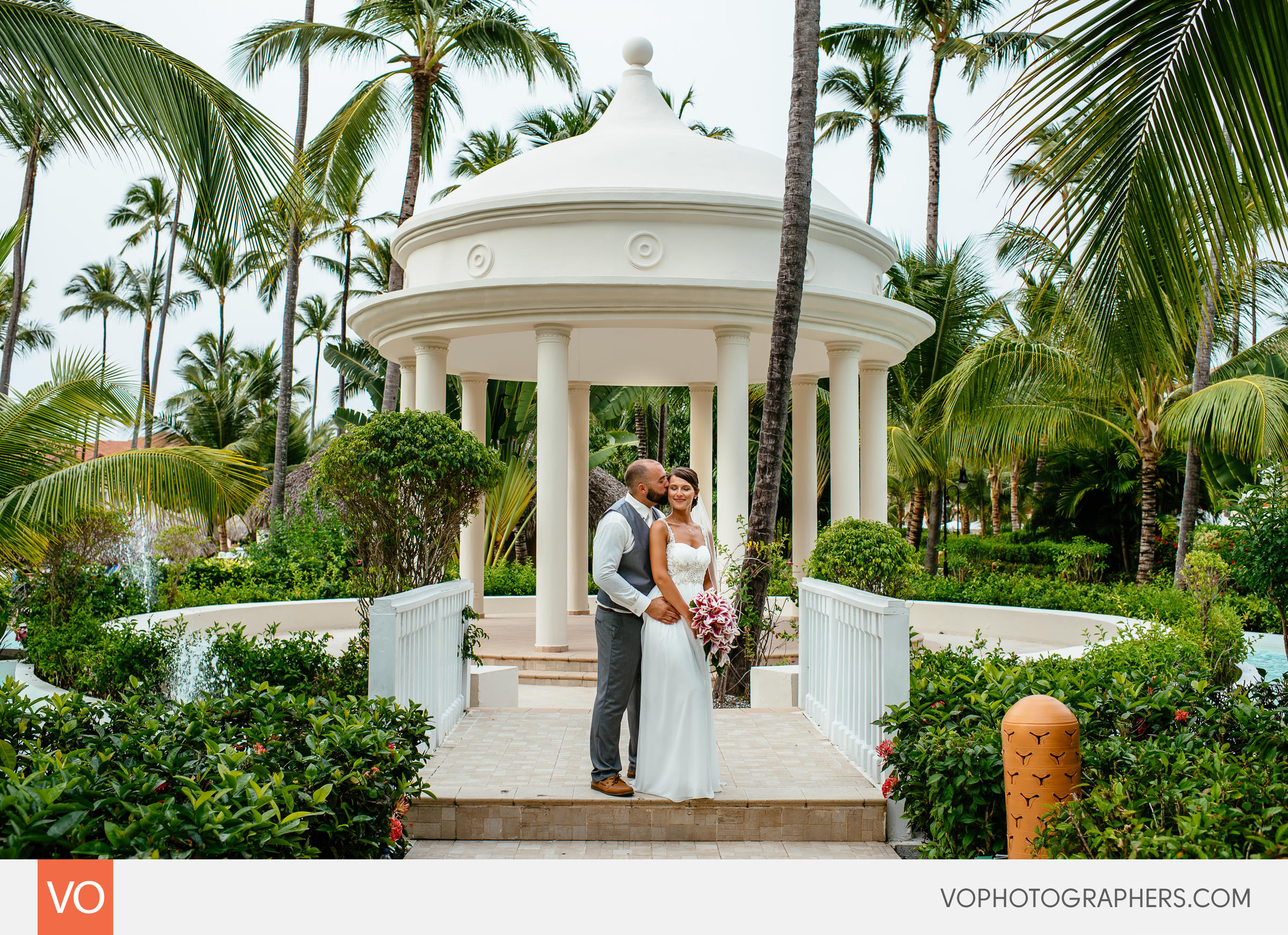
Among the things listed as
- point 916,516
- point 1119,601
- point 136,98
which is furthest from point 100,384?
point 916,516

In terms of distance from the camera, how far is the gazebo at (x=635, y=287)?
11289 millimetres

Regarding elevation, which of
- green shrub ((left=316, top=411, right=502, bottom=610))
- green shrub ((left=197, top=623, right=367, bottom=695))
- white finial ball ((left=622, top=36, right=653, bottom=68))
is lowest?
green shrub ((left=197, top=623, right=367, bottom=695))

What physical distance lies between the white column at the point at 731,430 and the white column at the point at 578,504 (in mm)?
4875

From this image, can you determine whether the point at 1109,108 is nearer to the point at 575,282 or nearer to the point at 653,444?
the point at 575,282

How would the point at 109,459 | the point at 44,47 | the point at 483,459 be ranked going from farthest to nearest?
1. the point at 483,459
2. the point at 109,459
3. the point at 44,47

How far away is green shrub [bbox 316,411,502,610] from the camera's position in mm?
8141

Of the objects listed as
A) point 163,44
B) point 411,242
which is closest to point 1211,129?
point 163,44

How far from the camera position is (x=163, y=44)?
4.79 meters

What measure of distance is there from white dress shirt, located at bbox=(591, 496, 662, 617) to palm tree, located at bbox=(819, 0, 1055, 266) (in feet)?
72.6

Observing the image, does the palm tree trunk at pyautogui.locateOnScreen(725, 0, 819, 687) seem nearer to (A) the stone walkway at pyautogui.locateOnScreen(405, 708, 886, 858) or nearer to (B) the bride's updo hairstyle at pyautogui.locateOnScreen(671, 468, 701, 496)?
(B) the bride's updo hairstyle at pyautogui.locateOnScreen(671, 468, 701, 496)

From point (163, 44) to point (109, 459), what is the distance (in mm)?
2322

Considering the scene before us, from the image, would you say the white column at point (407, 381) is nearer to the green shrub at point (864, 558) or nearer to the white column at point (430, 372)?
the white column at point (430, 372)
